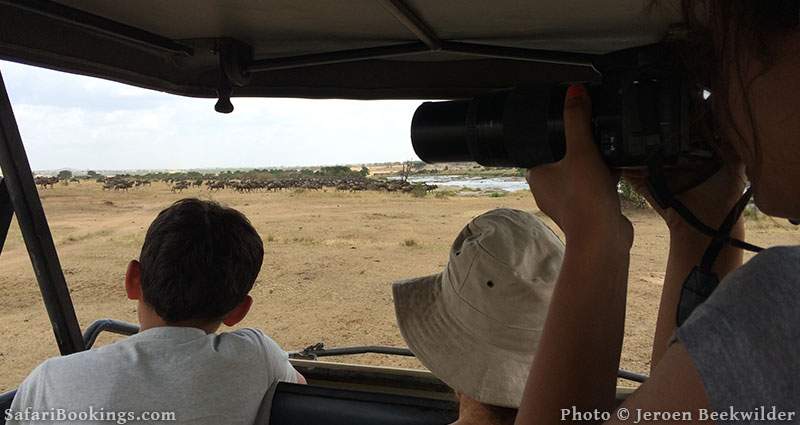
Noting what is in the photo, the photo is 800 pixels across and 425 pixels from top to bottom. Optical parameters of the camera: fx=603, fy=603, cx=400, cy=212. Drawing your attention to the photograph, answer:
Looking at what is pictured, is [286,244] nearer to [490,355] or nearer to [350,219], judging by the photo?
[350,219]

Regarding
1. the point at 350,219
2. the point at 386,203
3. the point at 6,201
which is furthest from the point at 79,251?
the point at 6,201

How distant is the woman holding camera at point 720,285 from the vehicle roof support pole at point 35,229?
1.35 m

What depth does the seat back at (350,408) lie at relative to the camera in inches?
51.6

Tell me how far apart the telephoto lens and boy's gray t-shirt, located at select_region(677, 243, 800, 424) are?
39 cm

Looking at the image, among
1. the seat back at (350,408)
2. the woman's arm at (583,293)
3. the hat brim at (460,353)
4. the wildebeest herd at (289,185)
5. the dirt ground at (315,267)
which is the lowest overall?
the dirt ground at (315,267)

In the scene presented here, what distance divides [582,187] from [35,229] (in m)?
1.48

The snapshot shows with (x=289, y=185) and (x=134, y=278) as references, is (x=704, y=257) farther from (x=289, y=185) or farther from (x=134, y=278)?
(x=289, y=185)

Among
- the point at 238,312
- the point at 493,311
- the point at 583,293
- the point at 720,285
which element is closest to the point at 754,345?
the point at 720,285

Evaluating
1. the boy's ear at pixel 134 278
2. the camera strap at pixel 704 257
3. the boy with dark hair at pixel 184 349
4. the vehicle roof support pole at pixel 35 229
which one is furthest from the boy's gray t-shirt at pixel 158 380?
the camera strap at pixel 704 257

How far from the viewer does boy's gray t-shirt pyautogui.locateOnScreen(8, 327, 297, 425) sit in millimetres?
1195

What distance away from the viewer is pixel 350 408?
4.52 feet

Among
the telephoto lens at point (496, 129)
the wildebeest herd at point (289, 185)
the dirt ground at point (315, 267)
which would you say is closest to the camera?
the telephoto lens at point (496, 129)

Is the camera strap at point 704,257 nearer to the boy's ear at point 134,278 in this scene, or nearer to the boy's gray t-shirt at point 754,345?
the boy's gray t-shirt at point 754,345

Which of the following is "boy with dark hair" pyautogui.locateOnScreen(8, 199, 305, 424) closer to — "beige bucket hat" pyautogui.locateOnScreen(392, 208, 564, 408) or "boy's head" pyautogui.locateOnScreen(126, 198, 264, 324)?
"boy's head" pyautogui.locateOnScreen(126, 198, 264, 324)
